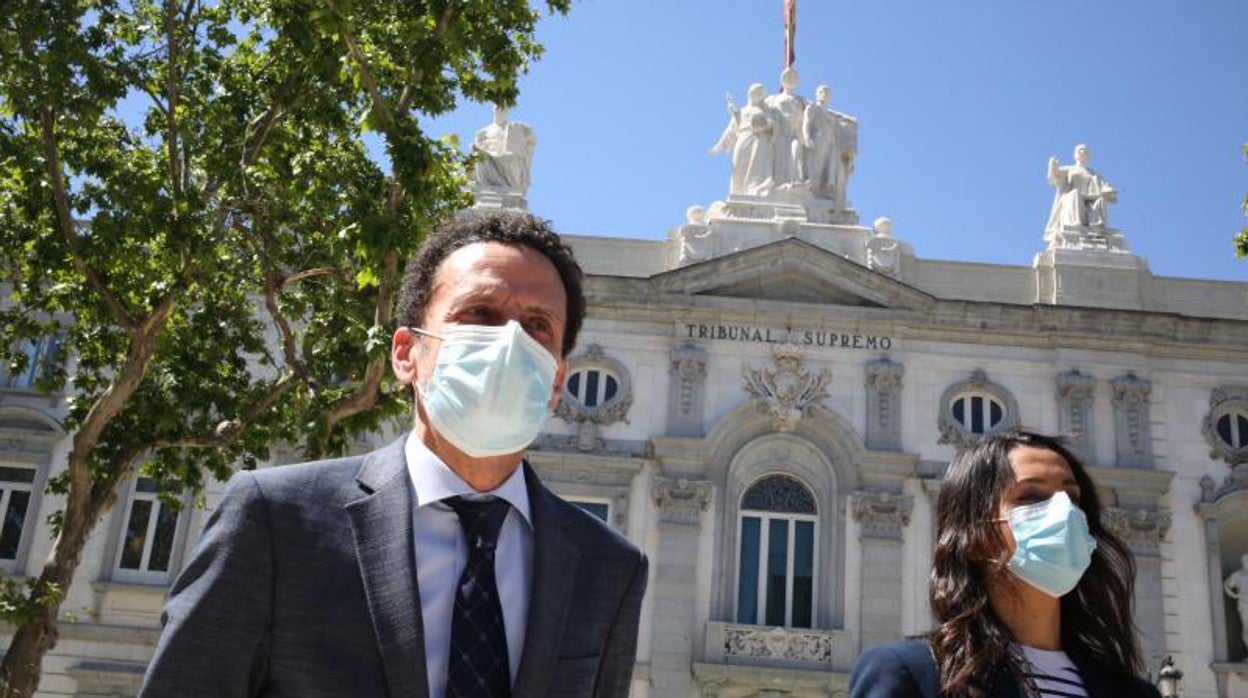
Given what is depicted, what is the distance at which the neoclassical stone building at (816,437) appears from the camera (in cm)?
2066

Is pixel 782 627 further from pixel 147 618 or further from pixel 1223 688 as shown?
pixel 147 618

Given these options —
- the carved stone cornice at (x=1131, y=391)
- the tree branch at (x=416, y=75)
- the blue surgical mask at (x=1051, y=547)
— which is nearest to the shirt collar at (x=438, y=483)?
the blue surgical mask at (x=1051, y=547)

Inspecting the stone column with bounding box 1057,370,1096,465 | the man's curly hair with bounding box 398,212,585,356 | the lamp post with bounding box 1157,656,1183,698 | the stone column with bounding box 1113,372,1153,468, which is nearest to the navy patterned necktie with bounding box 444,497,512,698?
the man's curly hair with bounding box 398,212,585,356

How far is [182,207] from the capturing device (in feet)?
37.3

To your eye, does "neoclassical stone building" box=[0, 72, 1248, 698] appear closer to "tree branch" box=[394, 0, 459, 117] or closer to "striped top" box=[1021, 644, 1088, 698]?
"tree branch" box=[394, 0, 459, 117]

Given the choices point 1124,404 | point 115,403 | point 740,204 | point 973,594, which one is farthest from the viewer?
point 740,204

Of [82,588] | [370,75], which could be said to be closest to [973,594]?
[370,75]

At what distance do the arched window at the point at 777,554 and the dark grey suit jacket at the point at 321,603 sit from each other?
18453mm

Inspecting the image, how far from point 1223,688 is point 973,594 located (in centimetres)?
1926

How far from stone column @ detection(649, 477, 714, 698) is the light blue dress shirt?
17753 mm

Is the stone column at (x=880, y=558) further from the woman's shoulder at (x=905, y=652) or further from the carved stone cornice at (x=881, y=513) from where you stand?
the woman's shoulder at (x=905, y=652)

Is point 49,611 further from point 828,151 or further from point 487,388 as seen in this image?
point 828,151

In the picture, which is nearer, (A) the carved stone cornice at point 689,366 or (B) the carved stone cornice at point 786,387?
(B) the carved stone cornice at point 786,387

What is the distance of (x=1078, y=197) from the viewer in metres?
24.0
